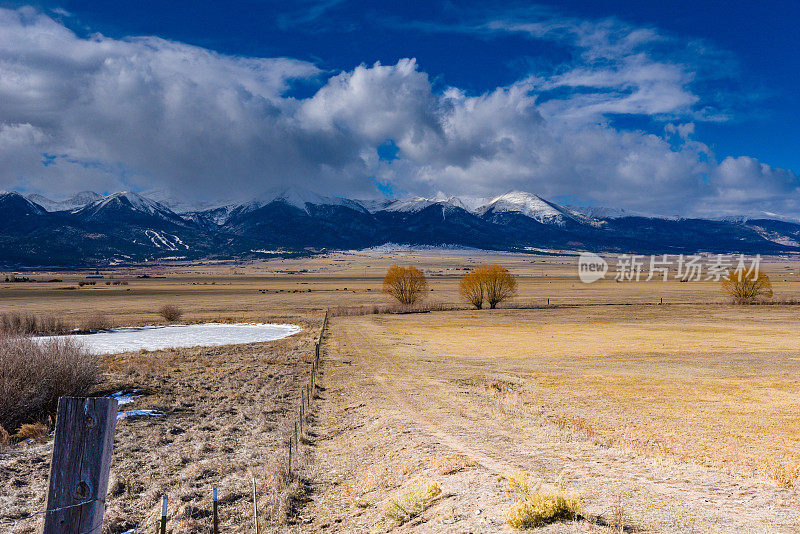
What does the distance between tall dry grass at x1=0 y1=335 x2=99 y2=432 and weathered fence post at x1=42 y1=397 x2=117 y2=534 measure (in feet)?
61.6

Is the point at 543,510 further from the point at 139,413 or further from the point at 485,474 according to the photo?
the point at 139,413

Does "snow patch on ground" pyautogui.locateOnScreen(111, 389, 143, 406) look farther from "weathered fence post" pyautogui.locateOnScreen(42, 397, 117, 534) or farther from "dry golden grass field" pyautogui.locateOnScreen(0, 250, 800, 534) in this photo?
"weathered fence post" pyautogui.locateOnScreen(42, 397, 117, 534)

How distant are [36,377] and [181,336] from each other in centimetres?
3348

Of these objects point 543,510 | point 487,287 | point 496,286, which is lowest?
point 487,287

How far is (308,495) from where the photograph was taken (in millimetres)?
12164

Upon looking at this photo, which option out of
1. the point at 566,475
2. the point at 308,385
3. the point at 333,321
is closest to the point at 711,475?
the point at 566,475

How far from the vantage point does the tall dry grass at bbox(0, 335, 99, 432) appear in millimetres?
18625

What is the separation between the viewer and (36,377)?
20.1 m

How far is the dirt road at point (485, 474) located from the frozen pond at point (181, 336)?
2812cm

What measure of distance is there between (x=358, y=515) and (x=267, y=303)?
91.7m

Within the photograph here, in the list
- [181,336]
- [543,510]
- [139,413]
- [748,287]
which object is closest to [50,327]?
[181,336]

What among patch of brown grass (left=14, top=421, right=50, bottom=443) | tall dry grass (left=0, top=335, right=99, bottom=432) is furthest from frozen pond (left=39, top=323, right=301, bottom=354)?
patch of brown grass (left=14, top=421, right=50, bottom=443)

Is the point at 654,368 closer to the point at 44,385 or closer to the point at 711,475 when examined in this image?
the point at 711,475

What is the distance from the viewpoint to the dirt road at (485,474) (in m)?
8.49
